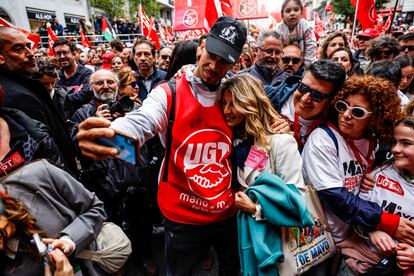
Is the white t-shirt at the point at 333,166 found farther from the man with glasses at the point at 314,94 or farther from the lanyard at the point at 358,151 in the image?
the man with glasses at the point at 314,94

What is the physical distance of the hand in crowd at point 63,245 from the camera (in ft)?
4.53

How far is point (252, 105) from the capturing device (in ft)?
5.93

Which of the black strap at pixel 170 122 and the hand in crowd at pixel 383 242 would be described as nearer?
the hand in crowd at pixel 383 242

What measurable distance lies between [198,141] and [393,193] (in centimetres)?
132

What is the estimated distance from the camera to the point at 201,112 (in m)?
1.82

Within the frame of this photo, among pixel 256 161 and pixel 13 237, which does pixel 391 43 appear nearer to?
pixel 256 161

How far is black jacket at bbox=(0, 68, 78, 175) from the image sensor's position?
2.20 m

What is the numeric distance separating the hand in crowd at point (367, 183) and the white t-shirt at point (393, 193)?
4cm

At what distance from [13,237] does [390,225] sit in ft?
6.88

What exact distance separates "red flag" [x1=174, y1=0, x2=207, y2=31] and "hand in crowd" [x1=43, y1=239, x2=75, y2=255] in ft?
24.3

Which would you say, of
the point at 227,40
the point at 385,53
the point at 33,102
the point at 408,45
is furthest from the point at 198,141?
the point at 408,45

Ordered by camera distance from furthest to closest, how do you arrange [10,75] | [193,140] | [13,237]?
[10,75] < [193,140] < [13,237]

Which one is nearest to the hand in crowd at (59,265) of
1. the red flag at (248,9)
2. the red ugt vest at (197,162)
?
the red ugt vest at (197,162)

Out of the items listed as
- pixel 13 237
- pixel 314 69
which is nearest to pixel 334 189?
pixel 314 69
